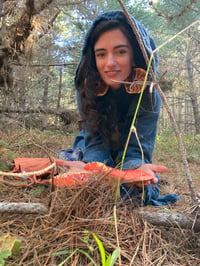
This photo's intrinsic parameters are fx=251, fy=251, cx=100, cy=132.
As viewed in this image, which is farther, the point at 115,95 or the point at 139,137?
the point at 115,95

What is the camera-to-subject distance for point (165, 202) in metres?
1.70

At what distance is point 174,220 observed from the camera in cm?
107

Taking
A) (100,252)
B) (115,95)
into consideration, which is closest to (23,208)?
(100,252)

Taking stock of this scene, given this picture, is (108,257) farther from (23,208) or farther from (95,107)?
(95,107)

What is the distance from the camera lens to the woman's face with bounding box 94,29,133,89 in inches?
69.6

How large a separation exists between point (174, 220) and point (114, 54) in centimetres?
120

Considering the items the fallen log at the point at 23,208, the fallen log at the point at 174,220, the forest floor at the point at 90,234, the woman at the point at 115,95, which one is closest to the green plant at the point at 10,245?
the forest floor at the point at 90,234

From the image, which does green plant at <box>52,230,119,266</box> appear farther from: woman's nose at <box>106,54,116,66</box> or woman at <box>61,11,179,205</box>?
woman's nose at <box>106,54,116,66</box>

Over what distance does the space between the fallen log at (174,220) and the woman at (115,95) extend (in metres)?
0.44

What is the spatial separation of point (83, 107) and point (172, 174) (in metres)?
1.48

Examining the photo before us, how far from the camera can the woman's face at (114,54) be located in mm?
1769

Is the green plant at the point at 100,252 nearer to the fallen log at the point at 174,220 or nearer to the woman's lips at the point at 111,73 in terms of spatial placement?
the fallen log at the point at 174,220

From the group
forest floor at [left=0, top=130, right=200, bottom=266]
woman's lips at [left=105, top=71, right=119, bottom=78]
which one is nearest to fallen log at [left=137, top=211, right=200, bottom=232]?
forest floor at [left=0, top=130, right=200, bottom=266]

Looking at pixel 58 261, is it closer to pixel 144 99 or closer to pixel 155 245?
pixel 155 245
